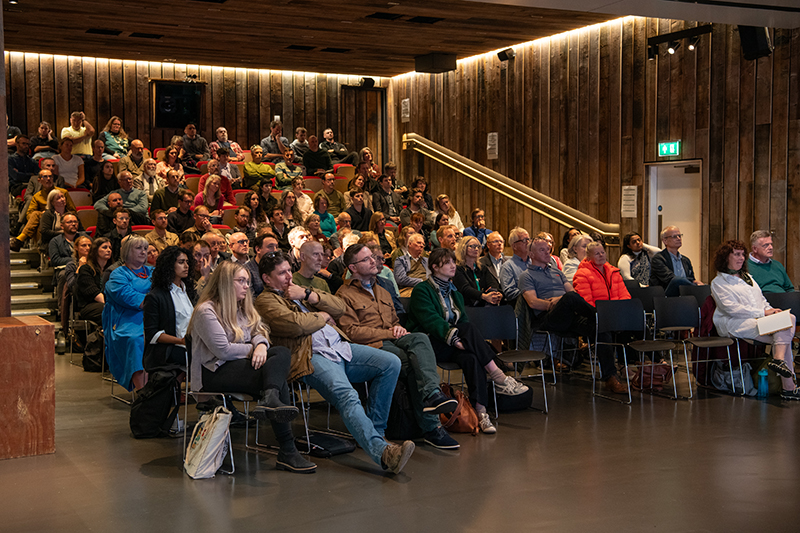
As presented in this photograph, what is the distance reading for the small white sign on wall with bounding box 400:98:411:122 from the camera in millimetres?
14909

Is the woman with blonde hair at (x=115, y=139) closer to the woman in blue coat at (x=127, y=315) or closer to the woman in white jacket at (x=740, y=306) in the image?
the woman in blue coat at (x=127, y=315)

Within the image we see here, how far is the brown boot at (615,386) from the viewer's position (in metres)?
6.28

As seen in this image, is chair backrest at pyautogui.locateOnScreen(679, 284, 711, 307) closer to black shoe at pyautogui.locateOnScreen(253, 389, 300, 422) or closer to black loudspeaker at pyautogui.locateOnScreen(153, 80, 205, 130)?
black shoe at pyautogui.locateOnScreen(253, 389, 300, 422)

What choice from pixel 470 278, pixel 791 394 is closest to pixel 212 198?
pixel 470 278

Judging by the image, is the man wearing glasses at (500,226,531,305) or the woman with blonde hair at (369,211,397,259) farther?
the woman with blonde hair at (369,211,397,259)

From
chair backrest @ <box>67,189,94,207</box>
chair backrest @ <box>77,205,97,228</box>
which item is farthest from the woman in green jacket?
chair backrest @ <box>67,189,94,207</box>

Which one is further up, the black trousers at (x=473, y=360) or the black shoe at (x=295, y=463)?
the black trousers at (x=473, y=360)

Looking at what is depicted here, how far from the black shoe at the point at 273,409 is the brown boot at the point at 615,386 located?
3.05m

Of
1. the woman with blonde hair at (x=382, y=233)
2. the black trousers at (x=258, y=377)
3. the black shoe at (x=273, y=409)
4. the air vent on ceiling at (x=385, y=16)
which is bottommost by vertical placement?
the black shoe at (x=273, y=409)

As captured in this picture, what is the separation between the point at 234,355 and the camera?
434cm

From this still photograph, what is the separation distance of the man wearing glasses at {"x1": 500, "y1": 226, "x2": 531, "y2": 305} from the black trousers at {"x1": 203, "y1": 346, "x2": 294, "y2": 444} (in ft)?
9.85

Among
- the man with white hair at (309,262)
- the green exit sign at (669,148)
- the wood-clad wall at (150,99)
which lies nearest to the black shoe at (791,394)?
the man with white hair at (309,262)

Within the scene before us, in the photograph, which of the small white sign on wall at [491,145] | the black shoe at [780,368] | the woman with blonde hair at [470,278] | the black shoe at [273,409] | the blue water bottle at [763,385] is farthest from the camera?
the small white sign on wall at [491,145]

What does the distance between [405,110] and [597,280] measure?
29.3 ft
